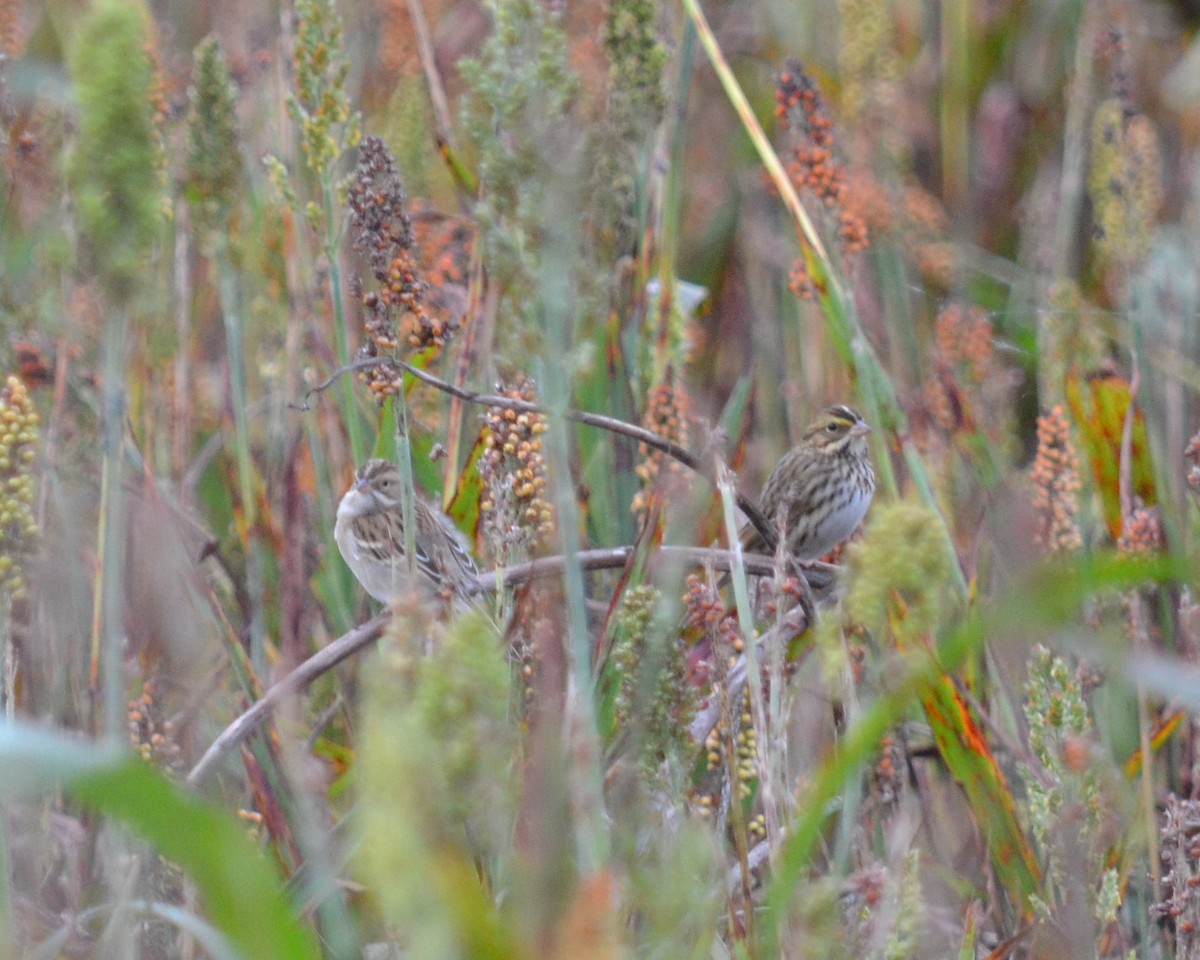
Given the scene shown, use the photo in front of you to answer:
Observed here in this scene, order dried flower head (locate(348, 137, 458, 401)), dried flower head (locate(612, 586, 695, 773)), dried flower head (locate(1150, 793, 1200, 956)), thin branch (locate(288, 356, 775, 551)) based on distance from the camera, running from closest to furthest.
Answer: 1. dried flower head (locate(612, 586, 695, 773))
2. thin branch (locate(288, 356, 775, 551))
3. dried flower head (locate(348, 137, 458, 401))
4. dried flower head (locate(1150, 793, 1200, 956))

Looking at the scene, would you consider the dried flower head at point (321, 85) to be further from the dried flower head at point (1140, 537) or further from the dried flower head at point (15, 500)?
the dried flower head at point (1140, 537)

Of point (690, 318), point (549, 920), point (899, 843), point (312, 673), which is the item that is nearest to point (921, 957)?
point (899, 843)

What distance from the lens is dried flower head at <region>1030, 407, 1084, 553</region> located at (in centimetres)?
268

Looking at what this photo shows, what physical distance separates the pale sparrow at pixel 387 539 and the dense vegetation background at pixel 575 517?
0.07 metres

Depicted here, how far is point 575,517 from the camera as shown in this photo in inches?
52.5

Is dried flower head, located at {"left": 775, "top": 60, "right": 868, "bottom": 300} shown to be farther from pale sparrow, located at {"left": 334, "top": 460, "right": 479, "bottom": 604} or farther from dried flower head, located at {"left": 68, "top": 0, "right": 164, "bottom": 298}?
dried flower head, located at {"left": 68, "top": 0, "right": 164, "bottom": 298}

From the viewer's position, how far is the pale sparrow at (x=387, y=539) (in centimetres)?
271

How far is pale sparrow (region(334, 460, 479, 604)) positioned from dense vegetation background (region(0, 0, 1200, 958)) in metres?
0.07

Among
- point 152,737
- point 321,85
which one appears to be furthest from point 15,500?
point 321,85

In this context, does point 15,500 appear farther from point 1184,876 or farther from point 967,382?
point 967,382

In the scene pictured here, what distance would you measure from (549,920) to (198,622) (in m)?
1.63

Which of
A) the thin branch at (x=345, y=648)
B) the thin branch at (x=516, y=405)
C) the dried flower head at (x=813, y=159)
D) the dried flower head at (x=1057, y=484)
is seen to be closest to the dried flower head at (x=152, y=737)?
the thin branch at (x=345, y=648)

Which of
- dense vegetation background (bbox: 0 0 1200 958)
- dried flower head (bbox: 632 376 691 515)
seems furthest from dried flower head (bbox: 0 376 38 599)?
dried flower head (bbox: 632 376 691 515)

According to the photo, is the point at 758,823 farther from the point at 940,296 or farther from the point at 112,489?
the point at 940,296
